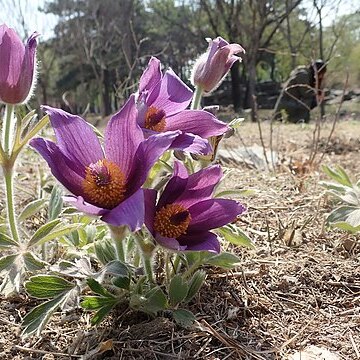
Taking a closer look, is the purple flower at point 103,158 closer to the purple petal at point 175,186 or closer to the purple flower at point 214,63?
the purple petal at point 175,186

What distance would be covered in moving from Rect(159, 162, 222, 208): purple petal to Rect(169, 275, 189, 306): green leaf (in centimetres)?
12

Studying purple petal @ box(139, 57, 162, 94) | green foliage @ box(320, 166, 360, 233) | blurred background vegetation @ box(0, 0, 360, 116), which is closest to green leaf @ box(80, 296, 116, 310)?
purple petal @ box(139, 57, 162, 94)

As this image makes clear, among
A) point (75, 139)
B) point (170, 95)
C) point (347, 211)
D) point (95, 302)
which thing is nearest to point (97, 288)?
point (95, 302)

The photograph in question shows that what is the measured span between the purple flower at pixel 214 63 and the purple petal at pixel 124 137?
0.25 meters

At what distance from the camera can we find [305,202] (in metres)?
1.57

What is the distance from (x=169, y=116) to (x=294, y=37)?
17.6 meters

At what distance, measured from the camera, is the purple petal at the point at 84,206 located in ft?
2.20

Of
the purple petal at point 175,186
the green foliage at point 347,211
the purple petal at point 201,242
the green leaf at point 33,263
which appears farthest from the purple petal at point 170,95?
the green foliage at point 347,211

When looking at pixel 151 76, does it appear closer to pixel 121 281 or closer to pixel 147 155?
pixel 147 155

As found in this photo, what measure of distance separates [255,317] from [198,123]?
38 cm

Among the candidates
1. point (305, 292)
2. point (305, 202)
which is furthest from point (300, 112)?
point (305, 292)

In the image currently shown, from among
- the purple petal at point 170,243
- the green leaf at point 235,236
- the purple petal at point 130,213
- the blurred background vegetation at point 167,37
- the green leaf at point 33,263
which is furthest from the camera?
the blurred background vegetation at point 167,37

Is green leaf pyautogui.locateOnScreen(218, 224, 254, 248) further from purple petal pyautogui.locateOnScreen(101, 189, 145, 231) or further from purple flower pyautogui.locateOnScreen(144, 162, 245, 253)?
purple petal pyautogui.locateOnScreen(101, 189, 145, 231)

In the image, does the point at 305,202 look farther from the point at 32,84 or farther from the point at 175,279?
the point at 32,84
